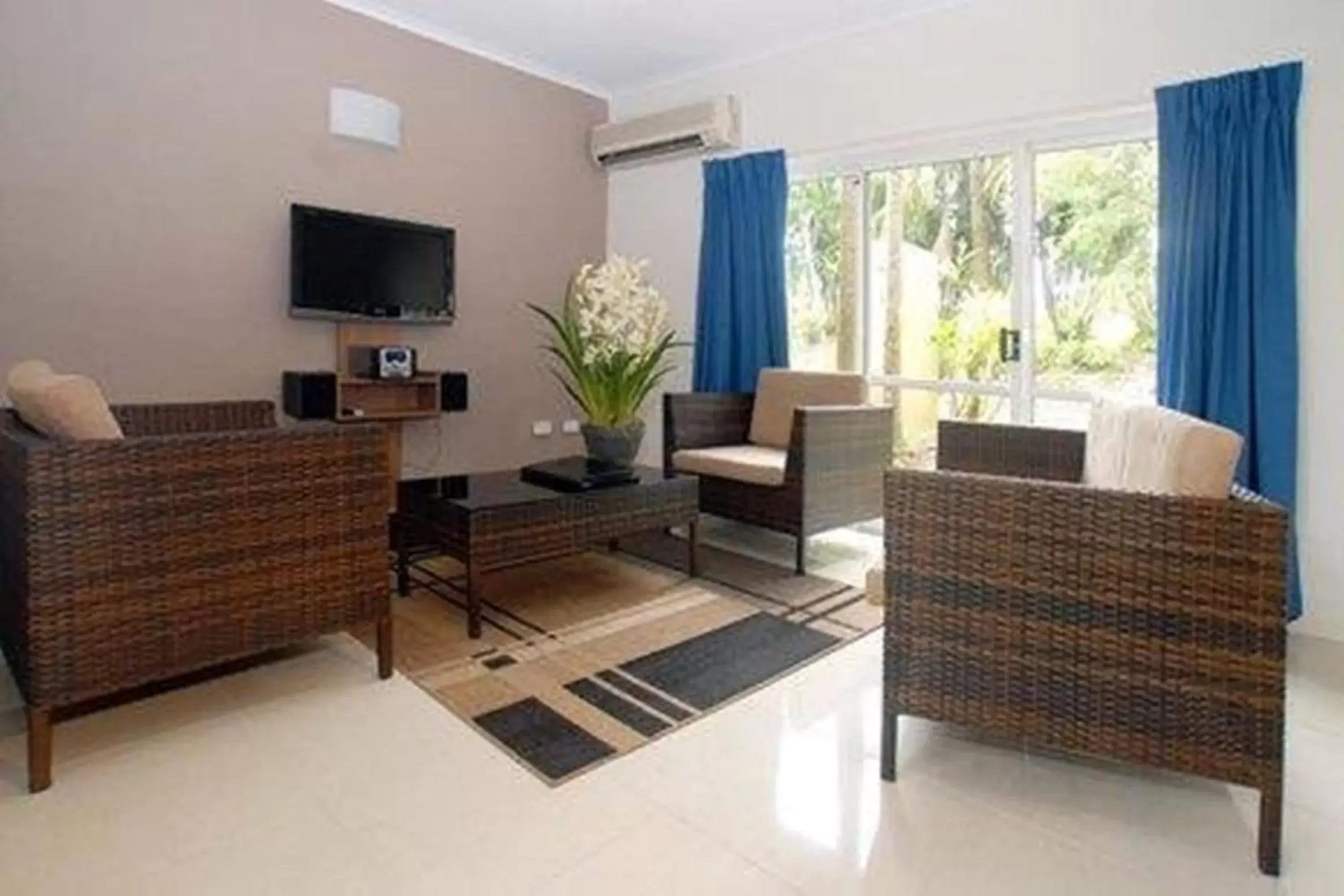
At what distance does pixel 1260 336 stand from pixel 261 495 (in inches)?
122

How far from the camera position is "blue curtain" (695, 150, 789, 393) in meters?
4.04

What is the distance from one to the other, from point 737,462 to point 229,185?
2428mm

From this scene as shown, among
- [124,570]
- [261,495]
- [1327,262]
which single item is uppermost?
[1327,262]

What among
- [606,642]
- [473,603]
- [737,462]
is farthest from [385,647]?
[737,462]

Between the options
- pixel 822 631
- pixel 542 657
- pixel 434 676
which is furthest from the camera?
pixel 822 631

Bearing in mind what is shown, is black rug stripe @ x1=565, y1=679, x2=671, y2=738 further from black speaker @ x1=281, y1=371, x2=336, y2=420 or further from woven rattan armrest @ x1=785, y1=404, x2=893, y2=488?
black speaker @ x1=281, y1=371, x2=336, y2=420

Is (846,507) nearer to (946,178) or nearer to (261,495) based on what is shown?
(946,178)

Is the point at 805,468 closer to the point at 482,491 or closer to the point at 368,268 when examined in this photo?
the point at 482,491

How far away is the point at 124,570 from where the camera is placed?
5.54ft

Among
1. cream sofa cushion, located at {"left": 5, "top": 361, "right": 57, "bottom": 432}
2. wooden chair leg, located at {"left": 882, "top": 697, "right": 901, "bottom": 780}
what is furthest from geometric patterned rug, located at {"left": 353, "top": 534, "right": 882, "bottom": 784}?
cream sofa cushion, located at {"left": 5, "top": 361, "right": 57, "bottom": 432}

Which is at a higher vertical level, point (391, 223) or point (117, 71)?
point (117, 71)

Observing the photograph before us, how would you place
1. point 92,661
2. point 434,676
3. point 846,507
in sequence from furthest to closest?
point 846,507, point 434,676, point 92,661

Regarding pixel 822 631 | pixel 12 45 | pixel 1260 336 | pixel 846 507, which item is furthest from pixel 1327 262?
pixel 12 45

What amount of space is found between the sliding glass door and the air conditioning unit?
489mm
